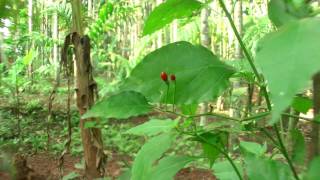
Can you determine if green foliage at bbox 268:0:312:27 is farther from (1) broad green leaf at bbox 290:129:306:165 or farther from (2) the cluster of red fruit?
(1) broad green leaf at bbox 290:129:306:165

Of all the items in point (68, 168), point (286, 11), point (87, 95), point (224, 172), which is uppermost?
point (286, 11)

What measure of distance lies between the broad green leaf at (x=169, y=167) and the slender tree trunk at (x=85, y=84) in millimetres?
1177

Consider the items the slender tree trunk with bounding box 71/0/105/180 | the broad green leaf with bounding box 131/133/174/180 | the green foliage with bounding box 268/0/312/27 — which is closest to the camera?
the green foliage with bounding box 268/0/312/27

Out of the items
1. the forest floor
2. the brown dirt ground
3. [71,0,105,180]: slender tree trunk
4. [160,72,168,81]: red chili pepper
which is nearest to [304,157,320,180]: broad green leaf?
[160,72,168,81]: red chili pepper

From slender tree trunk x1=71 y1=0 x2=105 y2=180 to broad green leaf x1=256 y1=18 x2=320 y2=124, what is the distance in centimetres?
154

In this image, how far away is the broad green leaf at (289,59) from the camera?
0.33 meters

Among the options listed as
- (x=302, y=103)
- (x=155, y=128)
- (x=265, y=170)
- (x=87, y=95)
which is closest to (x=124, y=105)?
(x=155, y=128)

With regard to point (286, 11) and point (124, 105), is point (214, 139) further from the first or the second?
point (286, 11)

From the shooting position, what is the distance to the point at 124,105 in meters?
0.66

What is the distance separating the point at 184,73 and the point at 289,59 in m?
0.31

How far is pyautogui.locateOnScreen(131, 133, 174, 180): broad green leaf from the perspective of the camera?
608 mm

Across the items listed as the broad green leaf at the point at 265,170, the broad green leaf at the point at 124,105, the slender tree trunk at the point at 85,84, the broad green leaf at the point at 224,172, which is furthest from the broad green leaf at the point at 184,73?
the slender tree trunk at the point at 85,84

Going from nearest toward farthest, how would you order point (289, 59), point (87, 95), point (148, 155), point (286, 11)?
point (289, 59) < point (286, 11) < point (148, 155) < point (87, 95)

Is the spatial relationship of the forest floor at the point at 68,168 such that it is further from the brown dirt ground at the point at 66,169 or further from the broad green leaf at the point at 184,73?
the broad green leaf at the point at 184,73
